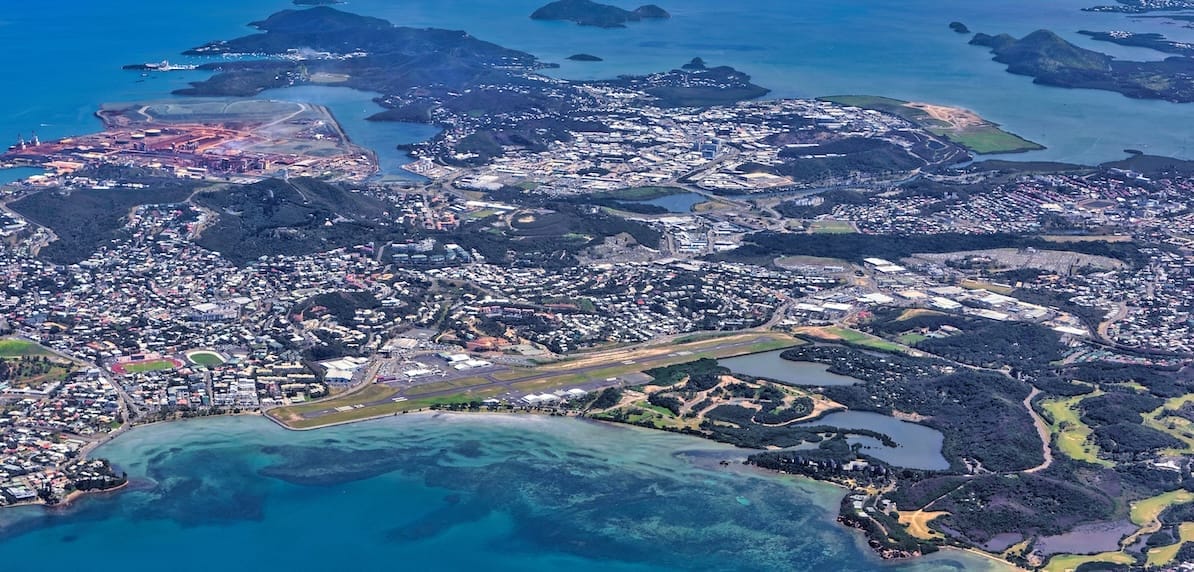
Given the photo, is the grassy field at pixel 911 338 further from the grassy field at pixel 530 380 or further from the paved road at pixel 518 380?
the paved road at pixel 518 380

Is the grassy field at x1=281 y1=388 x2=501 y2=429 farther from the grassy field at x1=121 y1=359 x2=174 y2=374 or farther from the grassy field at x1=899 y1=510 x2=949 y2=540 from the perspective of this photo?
the grassy field at x1=899 y1=510 x2=949 y2=540

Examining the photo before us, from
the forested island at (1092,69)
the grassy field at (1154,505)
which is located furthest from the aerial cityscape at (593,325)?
the forested island at (1092,69)

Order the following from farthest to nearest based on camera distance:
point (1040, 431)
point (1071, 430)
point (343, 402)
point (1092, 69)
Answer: point (1092, 69) → point (343, 402) → point (1071, 430) → point (1040, 431)

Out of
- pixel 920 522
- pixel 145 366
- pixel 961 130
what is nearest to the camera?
pixel 920 522

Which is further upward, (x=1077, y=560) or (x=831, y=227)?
(x=831, y=227)

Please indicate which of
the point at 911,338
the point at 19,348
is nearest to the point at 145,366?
the point at 19,348

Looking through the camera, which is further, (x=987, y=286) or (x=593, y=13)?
(x=593, y=13)

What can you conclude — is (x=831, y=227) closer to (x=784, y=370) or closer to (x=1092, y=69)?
(x=784, y=370)
